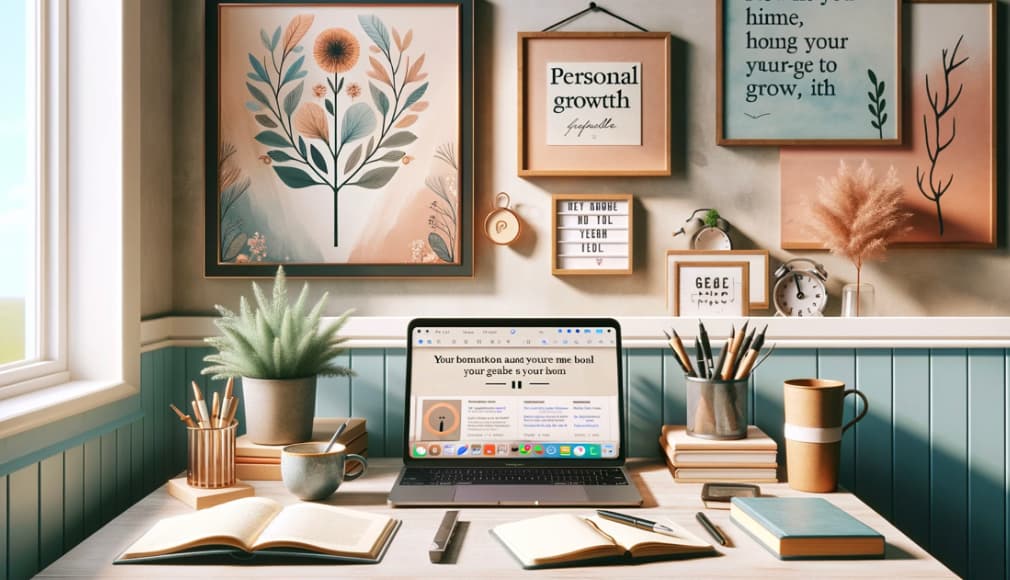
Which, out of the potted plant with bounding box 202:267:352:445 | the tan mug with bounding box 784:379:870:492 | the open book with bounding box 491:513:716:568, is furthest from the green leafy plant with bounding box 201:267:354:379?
the tan mug with bounding box 784:379:870:492

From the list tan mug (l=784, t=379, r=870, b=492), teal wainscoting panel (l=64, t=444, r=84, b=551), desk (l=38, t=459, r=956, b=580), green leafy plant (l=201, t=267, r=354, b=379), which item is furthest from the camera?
green leafy plant (l=201, t=267, r=354, b=379)

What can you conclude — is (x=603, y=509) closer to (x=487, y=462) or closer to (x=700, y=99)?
(x=487, y=462)

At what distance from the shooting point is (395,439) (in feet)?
5.49

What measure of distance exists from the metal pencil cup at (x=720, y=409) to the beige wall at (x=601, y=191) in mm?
294

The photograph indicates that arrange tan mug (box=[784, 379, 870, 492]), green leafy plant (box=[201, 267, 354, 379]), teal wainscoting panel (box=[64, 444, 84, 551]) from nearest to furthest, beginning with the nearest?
teal wainscoting panel (box=[64, 444, 84, 551]) < tan mug (box=[784, 379, 870, 492]) < green leafy plant (box=[201, 267, 354, 379])

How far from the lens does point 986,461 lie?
1.64m

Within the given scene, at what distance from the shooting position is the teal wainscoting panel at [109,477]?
1346 millimetres

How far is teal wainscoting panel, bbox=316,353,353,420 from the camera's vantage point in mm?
1687

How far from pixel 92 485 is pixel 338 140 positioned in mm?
862

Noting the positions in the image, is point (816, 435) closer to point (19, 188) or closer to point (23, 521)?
point (23, 521)

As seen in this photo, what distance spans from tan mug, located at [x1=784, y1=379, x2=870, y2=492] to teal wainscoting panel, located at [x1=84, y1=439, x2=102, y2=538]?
1253mm

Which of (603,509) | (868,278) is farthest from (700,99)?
(603,509)

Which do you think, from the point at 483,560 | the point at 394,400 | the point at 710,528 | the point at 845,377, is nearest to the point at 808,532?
the point at 710,528

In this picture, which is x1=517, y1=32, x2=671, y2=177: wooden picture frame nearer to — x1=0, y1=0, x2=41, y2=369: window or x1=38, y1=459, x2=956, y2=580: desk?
x1=38, y1=459, x2=956, y2=580: desk
